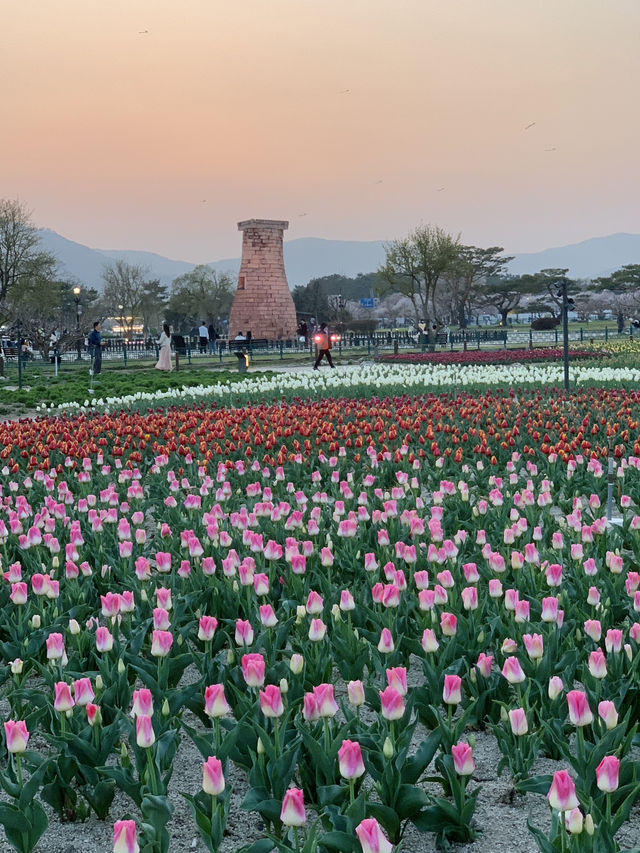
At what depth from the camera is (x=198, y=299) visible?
9962cm

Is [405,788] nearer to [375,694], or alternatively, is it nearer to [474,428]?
[375,694]

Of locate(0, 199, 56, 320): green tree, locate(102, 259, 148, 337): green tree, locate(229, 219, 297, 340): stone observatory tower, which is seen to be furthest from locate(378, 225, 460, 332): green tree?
locate(102, 259, 148, 337): green tree

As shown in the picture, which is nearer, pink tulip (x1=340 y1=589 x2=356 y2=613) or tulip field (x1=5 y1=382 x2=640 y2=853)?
tulip field (x1=5 y1=382 x2=640 y2=853)

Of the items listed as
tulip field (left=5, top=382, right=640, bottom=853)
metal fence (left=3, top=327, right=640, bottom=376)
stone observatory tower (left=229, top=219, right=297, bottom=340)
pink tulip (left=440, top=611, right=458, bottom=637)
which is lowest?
tulip field (left=5, top=382, right=640, bottom=853)

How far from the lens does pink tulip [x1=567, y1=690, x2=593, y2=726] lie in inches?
103

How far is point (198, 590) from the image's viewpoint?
4.84 m

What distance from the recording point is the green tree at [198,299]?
99.2 m

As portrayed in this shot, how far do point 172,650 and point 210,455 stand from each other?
511cm

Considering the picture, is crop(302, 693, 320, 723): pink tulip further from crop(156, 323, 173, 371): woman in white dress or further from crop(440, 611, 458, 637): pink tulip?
crop(156, 323, 173, 371): woman in white dress

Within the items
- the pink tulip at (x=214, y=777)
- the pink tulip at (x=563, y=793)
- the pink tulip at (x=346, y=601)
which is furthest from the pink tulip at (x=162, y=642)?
the pink tulip at (x=563, y=793)

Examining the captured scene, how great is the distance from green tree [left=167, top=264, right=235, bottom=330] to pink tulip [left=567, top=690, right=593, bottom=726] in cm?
9591

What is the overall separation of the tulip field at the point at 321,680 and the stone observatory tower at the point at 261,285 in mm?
47027

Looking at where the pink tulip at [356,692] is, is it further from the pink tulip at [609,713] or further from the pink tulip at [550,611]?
the pink tulip at [550,611]

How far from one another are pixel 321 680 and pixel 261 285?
51395mm
